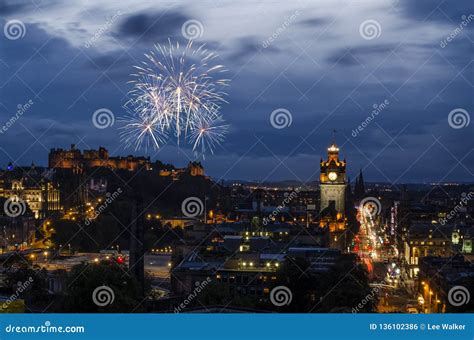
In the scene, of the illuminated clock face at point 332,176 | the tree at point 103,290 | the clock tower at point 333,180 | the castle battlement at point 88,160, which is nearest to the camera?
the tree at point 103,290

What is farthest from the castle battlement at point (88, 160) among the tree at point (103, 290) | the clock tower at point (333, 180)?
the tree at point (103, 290)

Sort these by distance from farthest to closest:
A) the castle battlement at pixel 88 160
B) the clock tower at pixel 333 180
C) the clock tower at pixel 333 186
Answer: the castle battlement at pixel 88 160
the clock tower at pixel 333 180
the clock tower at pixel 333 186

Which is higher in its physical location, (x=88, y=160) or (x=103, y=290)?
(x=88, y=160)

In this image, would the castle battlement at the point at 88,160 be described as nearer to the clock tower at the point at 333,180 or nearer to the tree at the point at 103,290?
the clock tower at the point at 333,180

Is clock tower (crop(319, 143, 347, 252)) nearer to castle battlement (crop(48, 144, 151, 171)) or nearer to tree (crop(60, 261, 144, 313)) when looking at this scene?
castle battlement (crop(48, 144, 151, 171))

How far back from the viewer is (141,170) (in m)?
57.4

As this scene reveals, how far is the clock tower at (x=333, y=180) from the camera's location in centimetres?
4884

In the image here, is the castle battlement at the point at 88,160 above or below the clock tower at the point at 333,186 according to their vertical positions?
above

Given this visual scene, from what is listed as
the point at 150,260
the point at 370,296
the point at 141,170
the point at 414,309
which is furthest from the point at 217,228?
the point at 141,170

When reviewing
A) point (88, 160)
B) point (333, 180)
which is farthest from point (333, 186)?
point (88, 160)

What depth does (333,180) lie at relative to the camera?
5003cm

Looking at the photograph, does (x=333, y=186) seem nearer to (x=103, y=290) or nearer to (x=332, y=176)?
(x=332, y=176)
